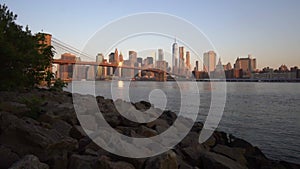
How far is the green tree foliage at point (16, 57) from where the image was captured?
31.4 feet

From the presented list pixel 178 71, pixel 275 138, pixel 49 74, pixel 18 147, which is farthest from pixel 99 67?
pixel 18 147

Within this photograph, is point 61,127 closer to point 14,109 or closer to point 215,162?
point 14,109

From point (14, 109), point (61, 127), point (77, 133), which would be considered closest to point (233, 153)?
point (77, 133)

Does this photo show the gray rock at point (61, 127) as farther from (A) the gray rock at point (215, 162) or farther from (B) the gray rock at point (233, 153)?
(B) the gray rock at point (233, 153)

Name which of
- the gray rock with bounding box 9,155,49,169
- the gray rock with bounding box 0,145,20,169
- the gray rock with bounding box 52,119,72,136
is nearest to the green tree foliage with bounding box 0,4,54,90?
the gray rock with bounding box 52,119,72,136

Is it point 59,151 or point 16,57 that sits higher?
point 16,57

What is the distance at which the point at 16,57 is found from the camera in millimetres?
9680

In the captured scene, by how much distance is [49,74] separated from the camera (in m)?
13.7

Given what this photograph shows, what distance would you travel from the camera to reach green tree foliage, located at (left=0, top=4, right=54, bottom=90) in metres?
9.57

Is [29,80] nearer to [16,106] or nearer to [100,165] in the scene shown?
[16,106]

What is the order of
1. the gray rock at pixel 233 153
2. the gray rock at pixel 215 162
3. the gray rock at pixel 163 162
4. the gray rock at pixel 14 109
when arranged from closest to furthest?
the gray rock at pixel 163 162
the gray rock at pixel 215 162
the gray rock at pixel 14 109
the gray rock at pixel 233 153

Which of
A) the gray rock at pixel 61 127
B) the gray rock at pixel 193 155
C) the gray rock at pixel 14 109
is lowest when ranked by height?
the gray rock at pixel 193 155

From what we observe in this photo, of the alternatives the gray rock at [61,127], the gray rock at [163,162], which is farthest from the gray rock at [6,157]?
the gray rock at [163,162]

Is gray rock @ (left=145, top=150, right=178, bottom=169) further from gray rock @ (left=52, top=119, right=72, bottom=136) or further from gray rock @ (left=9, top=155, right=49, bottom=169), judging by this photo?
gray rock @ (left=52, top=119, right=72, bottom=136)
